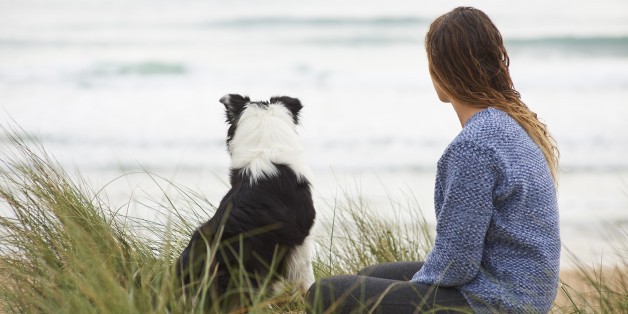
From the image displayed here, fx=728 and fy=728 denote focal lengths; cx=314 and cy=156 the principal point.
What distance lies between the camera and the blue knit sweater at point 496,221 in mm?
2580

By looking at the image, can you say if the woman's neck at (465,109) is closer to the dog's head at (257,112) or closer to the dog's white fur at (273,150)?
the dog's white fur at (273,150)

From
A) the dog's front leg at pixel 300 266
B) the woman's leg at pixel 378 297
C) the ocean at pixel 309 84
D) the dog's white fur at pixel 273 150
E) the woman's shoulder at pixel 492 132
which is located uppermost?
the ocean at pixel 309 84

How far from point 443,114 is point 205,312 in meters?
11.6

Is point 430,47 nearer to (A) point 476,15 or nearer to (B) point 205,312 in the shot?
(A) point 476,15

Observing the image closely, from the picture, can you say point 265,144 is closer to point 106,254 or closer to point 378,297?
point 106,254

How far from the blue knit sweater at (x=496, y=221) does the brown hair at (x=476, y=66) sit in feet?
0.38

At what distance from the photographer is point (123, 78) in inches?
695

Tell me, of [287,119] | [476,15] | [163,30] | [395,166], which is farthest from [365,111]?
[476,15]

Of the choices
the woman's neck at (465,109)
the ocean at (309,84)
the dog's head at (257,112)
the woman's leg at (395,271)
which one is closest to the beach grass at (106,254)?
the woman's leg at (395,271)

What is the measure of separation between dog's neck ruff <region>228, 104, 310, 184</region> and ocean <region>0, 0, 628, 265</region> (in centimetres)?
278

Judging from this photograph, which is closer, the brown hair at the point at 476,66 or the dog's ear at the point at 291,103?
the brown hair at the point at 476,66

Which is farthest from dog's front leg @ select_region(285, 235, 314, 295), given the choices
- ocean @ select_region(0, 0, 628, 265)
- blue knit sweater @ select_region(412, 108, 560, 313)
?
ocean @ select_region(0, 0, 628, 265)

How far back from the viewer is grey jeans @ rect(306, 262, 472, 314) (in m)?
2.72

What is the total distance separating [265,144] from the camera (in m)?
3.68
